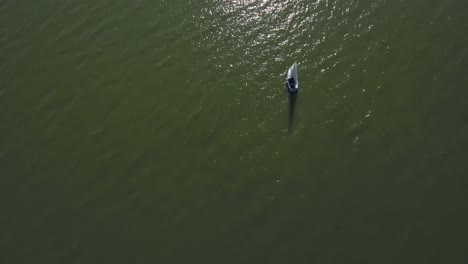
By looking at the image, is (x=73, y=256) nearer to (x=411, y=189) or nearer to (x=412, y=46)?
(x=411, y=189)

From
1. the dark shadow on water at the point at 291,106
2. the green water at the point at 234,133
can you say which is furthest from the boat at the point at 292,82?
the green water at the point at 234,133

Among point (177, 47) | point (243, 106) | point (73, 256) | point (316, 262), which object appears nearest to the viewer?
point (316, 262)

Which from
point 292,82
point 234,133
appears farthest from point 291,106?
point 234,133

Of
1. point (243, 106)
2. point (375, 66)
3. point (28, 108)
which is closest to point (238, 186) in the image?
point (243, 106)

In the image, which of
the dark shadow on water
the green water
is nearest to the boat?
the dark shadow on water

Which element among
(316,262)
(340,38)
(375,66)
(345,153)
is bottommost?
(316,262)

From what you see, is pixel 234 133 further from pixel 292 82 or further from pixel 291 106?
pixel 292 82

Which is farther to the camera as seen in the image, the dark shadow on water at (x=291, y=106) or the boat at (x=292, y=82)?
the boat at (x=292, y=82)

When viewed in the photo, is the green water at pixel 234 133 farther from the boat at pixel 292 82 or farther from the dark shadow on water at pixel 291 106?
the boat at pixel 292 82

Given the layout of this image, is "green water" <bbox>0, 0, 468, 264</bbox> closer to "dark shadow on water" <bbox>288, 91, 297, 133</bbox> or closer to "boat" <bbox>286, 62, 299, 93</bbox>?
"dark shadow on water" <bbox>288, 91, 297, 133</bbox>
